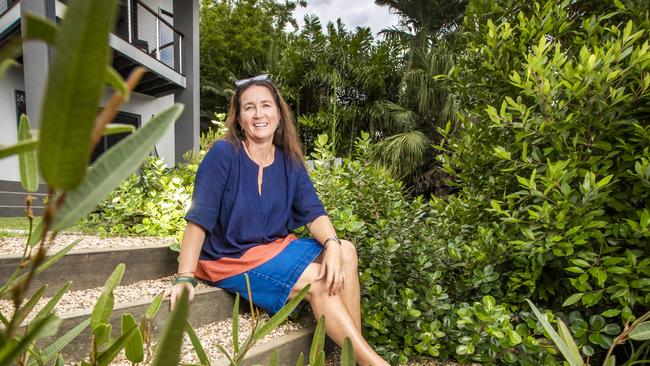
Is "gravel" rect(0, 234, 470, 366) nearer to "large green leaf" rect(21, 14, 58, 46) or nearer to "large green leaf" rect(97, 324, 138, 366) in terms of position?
"large green leaf" rect(97, 324, 138, 366)

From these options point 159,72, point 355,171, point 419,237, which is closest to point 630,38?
point 419,237

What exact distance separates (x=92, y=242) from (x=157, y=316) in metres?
1.09

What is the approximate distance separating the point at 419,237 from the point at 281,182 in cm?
79

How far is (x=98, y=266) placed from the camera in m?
2.14

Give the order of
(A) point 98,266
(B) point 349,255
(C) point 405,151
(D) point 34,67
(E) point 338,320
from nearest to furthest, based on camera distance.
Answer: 1. (E) point 338,320
2. (B) point 349,255
3. (A) point 98,266
4. (D) point 34,67
5. (C) point 405,151

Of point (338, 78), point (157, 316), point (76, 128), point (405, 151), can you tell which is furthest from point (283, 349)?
point (338, 78)

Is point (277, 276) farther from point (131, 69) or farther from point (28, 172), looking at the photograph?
point (131, 69)

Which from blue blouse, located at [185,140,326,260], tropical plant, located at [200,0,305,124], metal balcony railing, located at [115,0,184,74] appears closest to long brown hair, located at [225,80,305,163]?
blue blouse, located at [185,140,326,260]

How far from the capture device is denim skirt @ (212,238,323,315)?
183 centimetres

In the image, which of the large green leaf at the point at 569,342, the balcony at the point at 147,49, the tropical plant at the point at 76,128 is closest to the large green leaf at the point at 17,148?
the tropical plant at the point at 76,128

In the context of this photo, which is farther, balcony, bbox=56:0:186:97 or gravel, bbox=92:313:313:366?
balcony, bbox=56:0:186:97

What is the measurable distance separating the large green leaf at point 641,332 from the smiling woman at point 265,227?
116cm

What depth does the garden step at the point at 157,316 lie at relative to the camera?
A: 1557 mm

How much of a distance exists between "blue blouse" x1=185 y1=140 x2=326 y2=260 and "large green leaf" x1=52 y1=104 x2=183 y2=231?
1.71 m
